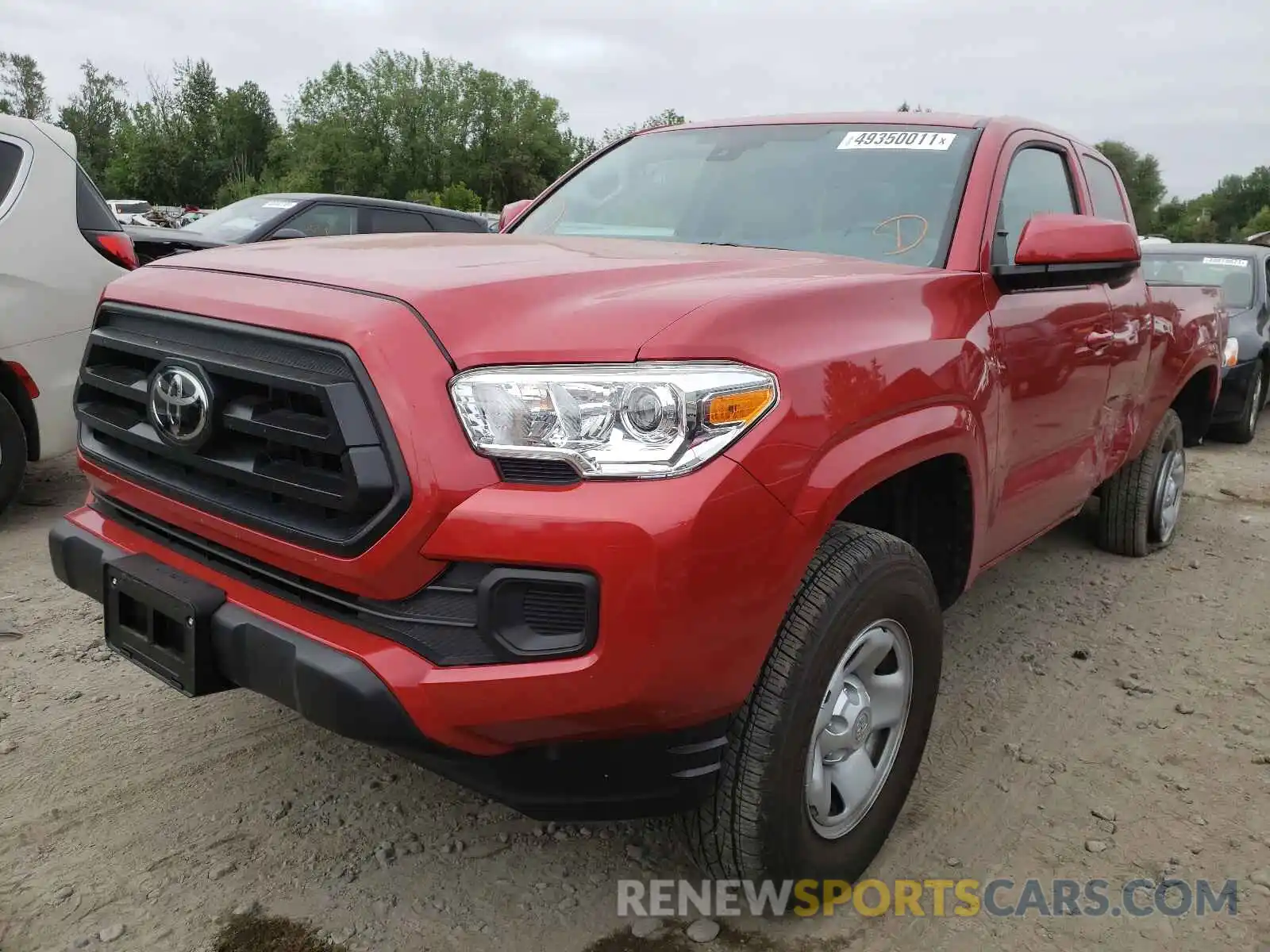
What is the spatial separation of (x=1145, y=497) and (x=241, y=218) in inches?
270

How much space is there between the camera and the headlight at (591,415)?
167 centimetres

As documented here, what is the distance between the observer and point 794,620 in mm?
1920

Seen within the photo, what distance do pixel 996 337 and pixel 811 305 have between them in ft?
2.77

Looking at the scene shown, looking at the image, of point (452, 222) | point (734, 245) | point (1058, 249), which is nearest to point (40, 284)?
point (734, 245)

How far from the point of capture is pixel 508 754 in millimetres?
1767

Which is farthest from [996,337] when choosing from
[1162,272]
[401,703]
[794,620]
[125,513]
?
[1162,272]

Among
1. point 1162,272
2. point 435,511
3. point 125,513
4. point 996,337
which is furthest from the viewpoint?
point 1162,272

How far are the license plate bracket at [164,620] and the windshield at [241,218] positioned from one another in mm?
6008

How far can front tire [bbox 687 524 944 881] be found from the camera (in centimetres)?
190

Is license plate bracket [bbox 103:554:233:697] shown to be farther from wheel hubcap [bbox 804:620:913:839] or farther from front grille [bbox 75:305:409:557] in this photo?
wheel hubcap [bbox 804:620:913:839]

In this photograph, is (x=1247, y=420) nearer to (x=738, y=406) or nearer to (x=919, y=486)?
(x=919, y=486)

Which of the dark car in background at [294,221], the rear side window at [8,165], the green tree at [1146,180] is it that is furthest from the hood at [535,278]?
the green tree at [1146,180]

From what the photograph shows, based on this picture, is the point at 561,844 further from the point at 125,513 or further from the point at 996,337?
the point at 996,337

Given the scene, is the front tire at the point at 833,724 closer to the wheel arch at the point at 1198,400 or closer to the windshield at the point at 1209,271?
the wheel arch at the point at 1198,400
